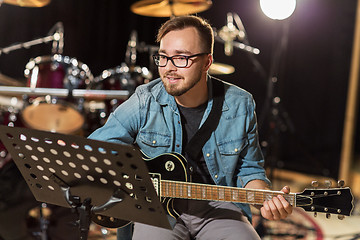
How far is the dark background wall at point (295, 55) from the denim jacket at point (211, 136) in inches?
130

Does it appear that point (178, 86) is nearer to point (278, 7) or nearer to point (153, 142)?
point (153, 142)

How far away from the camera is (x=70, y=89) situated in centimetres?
410

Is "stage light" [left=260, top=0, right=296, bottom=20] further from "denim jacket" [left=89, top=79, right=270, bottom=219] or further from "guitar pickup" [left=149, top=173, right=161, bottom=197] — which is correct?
"guitar pickup" [left=149, top=173, right=161, bottom=197]

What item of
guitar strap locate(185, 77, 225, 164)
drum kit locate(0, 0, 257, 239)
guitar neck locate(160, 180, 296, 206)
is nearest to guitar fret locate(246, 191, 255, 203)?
guitar neck locate(160, 180, 296, 206)

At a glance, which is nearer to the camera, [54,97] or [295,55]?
[54,97]

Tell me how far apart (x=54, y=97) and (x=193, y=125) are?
1.88 meters

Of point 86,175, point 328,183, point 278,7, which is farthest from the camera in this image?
point 278,7

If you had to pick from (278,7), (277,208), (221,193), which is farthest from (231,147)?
(278,7)

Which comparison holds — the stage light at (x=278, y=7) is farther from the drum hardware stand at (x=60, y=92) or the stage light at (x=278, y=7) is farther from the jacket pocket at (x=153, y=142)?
the jacket pocket at (x=153, y=142)

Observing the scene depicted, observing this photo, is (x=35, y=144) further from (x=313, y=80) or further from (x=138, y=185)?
(x=313, y=80)

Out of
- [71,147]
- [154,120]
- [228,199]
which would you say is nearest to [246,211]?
[228,199]

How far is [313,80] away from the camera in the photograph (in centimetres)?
639

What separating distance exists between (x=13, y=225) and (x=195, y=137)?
1.85 m

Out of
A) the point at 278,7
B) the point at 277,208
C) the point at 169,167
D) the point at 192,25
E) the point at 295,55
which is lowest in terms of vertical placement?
the point at 277,208
